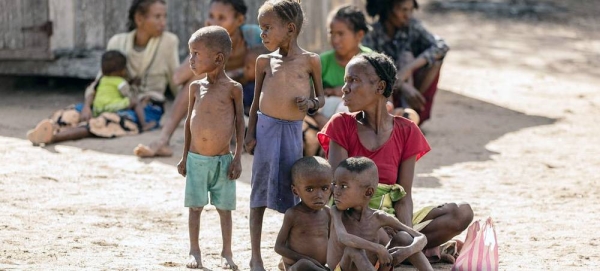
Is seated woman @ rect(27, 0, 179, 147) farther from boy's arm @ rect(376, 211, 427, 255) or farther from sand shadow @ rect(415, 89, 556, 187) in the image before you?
boy's arm @ rect(376, 211, 427, 255)

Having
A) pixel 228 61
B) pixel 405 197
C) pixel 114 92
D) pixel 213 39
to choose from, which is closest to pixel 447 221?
pixel 405 197

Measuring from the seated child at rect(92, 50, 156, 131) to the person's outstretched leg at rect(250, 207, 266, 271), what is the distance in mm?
3587

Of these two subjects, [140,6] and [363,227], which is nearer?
[363,227]

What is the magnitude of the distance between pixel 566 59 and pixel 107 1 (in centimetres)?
604

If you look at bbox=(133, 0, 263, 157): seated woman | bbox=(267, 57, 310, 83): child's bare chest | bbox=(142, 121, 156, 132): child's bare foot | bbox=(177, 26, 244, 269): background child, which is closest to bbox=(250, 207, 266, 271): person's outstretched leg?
bbox=(177, 26, 244, 269): background child

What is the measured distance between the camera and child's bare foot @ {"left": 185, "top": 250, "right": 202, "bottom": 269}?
4.61 metres

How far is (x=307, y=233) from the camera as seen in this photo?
443 cm

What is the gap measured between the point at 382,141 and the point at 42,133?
144 inches

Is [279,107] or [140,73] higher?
[279,107]

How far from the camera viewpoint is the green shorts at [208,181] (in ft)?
15.3

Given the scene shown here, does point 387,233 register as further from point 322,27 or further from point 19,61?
point 322,27

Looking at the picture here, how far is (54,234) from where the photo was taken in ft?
16.8

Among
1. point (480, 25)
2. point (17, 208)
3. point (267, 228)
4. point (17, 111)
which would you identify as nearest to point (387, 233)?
point (267, 228)

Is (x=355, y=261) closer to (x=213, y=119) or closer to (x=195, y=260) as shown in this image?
(x=195, y=260)
